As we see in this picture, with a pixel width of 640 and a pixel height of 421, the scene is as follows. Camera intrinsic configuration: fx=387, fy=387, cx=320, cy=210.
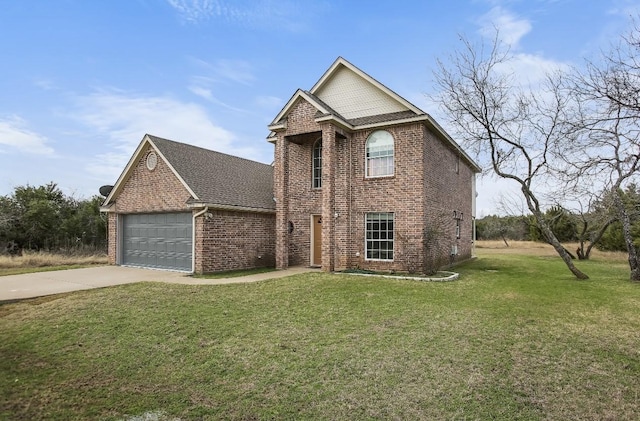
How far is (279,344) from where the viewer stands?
6.38 meters

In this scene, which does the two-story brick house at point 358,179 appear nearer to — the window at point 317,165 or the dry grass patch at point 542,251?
the window at point 317,165

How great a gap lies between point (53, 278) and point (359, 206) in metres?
10.9

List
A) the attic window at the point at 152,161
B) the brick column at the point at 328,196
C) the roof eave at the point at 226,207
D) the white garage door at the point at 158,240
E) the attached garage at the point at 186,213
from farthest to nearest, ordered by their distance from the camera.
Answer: the attic window at the point at 152,161 → the white garage door at the point at 158,240 → the attached garage at the point at 186,213 → the brick column at the point at 328,196 → the roof eave at the point at 226,207

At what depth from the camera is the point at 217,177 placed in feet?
55.6

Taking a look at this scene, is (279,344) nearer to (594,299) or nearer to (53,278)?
(594,299)

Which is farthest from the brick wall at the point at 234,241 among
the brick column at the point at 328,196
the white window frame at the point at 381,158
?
the white window frame at the point at 381,158

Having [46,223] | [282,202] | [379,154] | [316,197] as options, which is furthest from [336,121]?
[46,223]

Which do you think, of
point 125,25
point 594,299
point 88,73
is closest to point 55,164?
point 88,73

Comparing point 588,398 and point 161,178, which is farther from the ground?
point 161,178

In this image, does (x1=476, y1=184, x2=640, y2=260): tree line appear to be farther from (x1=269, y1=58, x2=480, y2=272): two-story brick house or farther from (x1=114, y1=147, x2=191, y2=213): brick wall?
(x1=114, y1=147, x2=191, y2=213): brick wall

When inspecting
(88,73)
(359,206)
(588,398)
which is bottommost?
(588,398)

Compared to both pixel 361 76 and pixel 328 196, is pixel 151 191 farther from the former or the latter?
pixel 361 76

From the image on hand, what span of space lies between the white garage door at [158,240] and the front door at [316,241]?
481cm

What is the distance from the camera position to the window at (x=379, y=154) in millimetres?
14523
